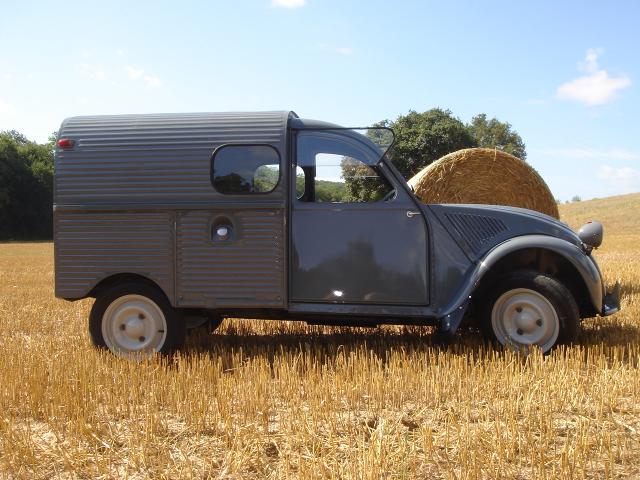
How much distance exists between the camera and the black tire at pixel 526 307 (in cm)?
482

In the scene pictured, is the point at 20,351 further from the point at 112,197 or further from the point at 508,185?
the point at 508,185

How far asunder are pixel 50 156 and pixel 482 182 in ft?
188

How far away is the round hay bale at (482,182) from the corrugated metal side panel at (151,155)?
4.70 meters

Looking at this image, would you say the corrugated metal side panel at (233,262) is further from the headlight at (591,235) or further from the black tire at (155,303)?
the headlight at (591,235)

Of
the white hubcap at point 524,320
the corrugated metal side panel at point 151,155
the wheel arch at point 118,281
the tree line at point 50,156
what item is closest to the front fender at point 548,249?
the white hubcap at point 524,320

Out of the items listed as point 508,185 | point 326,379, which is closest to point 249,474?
point 326,379

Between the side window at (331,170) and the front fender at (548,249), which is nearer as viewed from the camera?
the front fender at (548,249)

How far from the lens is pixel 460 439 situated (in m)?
3.00

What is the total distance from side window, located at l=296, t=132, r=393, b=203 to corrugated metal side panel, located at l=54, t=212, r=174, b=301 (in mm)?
1232

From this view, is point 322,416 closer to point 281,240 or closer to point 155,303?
point 281,240

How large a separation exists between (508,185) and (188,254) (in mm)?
6229

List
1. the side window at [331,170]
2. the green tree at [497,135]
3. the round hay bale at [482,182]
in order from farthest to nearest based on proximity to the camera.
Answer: the green tree at [497,135], the round hay bale at [482,182], the side window at [331,170]

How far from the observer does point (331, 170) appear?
521 centimetres

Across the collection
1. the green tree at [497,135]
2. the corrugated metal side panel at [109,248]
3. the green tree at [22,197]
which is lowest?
the corrugated metal side panel at [109,248]
